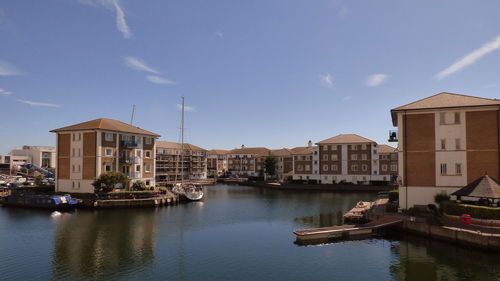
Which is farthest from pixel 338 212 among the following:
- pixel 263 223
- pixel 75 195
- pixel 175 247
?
pixel 75 195

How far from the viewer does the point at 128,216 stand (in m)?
41.7

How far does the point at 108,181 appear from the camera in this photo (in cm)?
4925

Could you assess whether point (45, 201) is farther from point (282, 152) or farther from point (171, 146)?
point (282, 152)

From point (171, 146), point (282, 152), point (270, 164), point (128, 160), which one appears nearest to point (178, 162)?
point (171, 146)

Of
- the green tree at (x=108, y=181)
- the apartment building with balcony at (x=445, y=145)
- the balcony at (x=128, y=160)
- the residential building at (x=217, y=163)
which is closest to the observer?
the apartment building with balcony at (x=445, y=145)

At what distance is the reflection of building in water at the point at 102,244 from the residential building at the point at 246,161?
287 feet

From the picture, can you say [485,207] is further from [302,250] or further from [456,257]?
[302,250]

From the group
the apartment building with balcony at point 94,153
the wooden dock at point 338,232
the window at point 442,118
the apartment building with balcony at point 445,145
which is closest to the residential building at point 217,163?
the apartment building with balcony at point 94,153

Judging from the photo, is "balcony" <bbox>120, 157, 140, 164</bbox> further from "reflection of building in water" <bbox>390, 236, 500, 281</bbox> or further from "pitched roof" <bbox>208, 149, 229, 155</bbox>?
"pitched roof" <bbox>208, 149, 229, 155</bbox>

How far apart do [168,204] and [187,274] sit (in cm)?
3418

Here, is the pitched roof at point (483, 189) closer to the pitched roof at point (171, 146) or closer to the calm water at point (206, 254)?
the calm water at point (206, 254)

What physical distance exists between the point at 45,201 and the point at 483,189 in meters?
56.4

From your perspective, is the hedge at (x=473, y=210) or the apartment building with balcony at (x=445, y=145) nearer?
the hedge at (x=473, y=210)

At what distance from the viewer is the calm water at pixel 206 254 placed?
20.9 m
